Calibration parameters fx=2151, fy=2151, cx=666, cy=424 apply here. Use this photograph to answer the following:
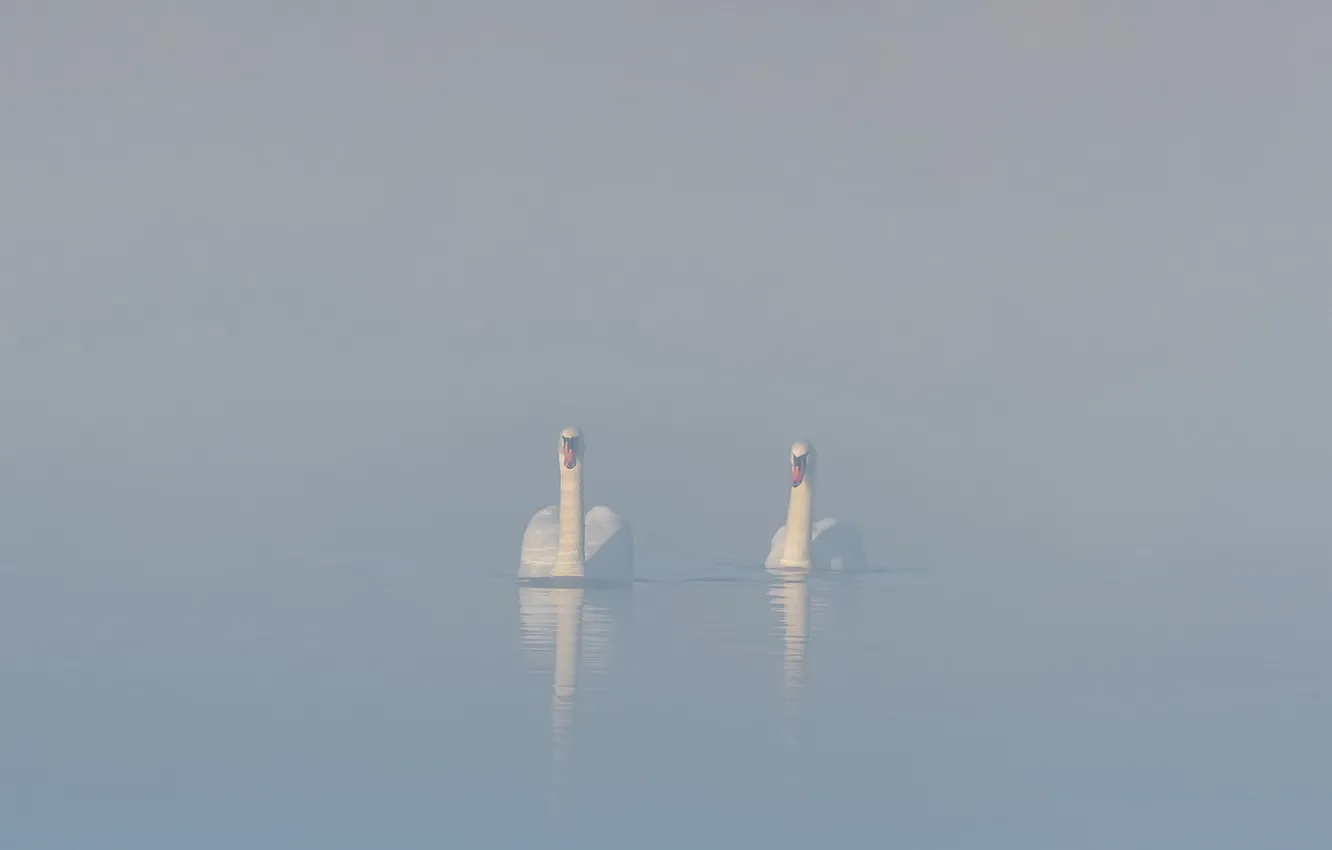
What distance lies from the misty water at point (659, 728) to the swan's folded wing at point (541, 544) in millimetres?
7751

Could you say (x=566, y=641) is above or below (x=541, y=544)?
below

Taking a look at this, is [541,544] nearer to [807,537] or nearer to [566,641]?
[807,537]

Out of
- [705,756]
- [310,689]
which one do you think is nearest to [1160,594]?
[310,689]

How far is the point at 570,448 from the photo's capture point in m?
71.2

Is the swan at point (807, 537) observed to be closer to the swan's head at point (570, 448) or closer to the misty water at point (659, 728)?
the swan's head at point (570, 448)

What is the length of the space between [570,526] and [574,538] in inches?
26.1

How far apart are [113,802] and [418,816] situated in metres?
4.08

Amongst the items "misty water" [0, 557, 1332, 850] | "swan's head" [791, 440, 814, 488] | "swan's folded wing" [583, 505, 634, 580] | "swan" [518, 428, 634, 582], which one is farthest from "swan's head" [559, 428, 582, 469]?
"swan's head" [791, 440, 814, 488]

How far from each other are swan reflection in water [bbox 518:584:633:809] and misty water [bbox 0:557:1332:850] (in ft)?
0.44

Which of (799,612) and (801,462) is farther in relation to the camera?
(801,462)

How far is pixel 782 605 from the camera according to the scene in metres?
65.6

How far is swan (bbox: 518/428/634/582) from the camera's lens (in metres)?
70.1

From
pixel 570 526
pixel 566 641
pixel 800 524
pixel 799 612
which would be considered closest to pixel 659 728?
pixel 566 641

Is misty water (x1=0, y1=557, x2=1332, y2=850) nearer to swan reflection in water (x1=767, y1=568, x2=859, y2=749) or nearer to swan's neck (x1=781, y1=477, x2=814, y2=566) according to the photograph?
swan reflection in water (x1=767, y1=568, x2=859, y2=749)
